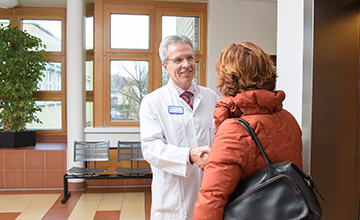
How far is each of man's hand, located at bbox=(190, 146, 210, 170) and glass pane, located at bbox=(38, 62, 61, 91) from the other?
4817 millimetres

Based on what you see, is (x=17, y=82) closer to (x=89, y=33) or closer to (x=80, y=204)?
(x=89, y=33)

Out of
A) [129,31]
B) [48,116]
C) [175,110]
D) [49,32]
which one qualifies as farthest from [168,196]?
[49,32]

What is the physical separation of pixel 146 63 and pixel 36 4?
237 centimetres

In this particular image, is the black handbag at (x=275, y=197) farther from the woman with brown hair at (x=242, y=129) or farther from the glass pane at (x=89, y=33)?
the glass pane at (x=89, y=33)

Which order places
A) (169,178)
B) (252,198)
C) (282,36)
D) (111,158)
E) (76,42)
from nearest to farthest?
(252,198)
(169,178)
(282,36)
(76,42)
(111,158)

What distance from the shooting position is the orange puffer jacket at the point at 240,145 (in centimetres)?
105

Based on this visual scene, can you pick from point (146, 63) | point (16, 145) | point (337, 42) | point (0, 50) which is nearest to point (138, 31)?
point (146, 63)

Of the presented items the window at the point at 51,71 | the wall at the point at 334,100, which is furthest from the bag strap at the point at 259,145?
the window at the point at 51,71

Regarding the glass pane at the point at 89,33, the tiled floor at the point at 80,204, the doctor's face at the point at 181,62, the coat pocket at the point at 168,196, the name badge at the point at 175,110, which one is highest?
the glass pane at the point at 89,33

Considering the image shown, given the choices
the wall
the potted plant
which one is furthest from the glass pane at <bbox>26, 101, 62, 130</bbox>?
the wall

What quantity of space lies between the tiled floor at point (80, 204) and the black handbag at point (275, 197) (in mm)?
2986

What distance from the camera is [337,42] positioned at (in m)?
1.86

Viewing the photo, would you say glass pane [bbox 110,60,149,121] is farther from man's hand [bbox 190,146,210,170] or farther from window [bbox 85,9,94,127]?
man's hand [bbox 190,146,210,170]

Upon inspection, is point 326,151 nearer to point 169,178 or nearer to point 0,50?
point 169,178
